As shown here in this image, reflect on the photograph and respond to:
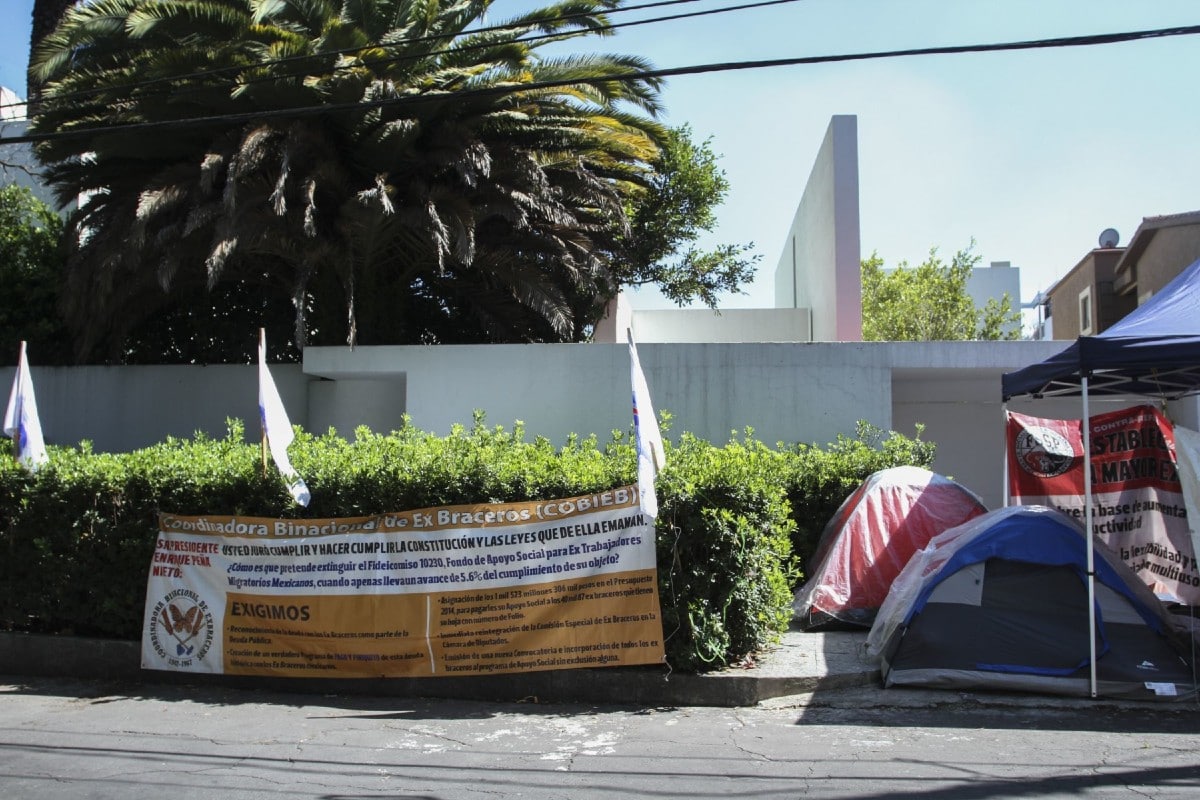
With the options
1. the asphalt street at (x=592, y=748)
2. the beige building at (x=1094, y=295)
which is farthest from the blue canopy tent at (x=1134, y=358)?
the beige building at (x=1094, y=295)

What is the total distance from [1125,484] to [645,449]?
4788 mm

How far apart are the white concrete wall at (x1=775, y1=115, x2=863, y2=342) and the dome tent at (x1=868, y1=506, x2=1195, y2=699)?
390 inches

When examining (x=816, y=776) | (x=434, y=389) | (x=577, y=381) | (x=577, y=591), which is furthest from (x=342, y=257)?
(x=816, y=776)

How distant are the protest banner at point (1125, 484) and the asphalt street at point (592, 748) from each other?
2.09m

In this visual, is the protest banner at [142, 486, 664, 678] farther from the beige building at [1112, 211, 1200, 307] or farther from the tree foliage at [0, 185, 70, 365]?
the beige building at [1112, 211, 1200, 307]

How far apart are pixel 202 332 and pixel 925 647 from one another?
14248 millimetres

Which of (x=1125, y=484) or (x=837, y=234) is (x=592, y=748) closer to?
(x=1125, y=484)

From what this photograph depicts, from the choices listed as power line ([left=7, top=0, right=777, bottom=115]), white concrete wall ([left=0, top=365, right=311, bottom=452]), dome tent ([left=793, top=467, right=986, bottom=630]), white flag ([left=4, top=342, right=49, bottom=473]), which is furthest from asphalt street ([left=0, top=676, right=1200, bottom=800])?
white concrete wall ([left=0, top=365, right=311, bottom=452])

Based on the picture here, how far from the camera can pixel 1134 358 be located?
6852 millimetres

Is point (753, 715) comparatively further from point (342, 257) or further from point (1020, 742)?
point (342, 257)

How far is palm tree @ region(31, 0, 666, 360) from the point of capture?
1330 cm

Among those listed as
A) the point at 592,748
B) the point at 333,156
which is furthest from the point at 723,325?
the point at 592,748

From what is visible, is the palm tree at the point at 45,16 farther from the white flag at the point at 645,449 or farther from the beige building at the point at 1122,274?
the beige building at the point at 1122,274

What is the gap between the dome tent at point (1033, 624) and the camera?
22.9 ft
